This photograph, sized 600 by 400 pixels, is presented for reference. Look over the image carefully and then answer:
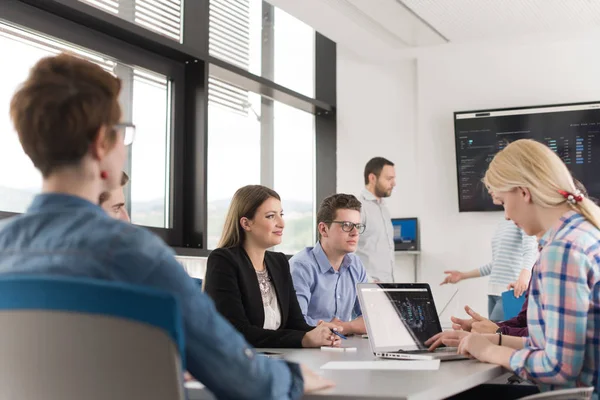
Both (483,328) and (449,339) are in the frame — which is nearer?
(449,339)

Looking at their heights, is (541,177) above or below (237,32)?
below

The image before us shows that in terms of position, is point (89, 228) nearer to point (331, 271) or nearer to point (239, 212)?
point (239, 212)

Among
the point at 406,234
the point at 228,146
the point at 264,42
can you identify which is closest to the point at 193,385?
the point at 228,146

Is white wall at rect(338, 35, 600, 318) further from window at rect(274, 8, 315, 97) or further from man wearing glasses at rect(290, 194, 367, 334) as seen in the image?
man wearing glasses at rect(290, 194, 367, 334)

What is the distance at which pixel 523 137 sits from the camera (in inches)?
251

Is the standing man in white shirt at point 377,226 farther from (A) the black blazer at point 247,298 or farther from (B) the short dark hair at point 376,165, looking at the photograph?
(A) the black blazer at point 247,298

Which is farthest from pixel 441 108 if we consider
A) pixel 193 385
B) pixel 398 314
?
pixel 193 385

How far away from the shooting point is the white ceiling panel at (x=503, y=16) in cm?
579

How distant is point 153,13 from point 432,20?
2357 mm

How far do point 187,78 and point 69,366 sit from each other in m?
4.40

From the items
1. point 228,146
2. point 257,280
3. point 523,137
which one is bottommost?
point 257,280

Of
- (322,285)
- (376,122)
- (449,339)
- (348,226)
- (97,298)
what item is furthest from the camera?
(376,122)

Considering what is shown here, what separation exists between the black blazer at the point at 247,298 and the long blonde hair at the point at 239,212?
0.06 m

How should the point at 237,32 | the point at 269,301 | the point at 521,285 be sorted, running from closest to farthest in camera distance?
the point at 269,301 → the point at 521,285 → the point at 237,32
